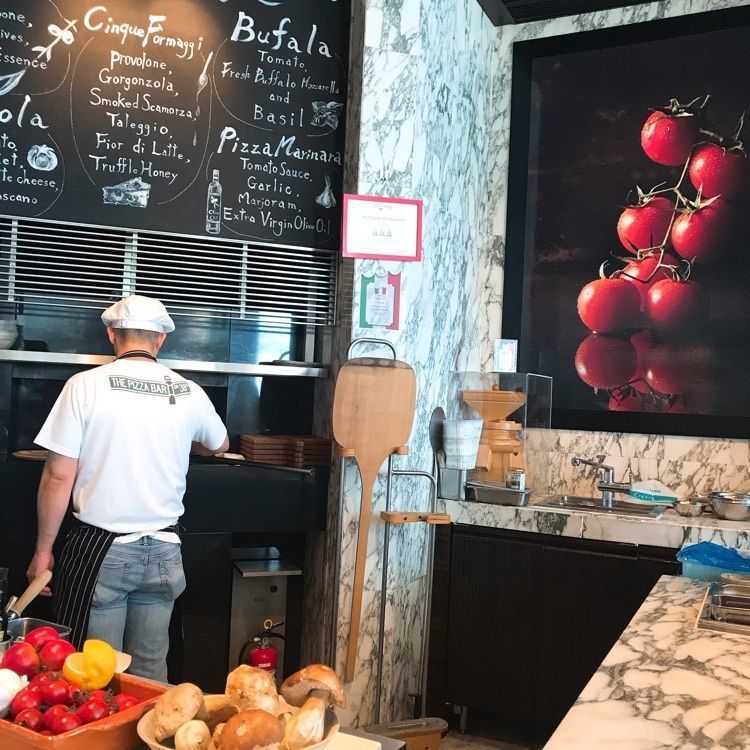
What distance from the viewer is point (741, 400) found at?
395 cm

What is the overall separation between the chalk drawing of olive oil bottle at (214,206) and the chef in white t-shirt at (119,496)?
84cm

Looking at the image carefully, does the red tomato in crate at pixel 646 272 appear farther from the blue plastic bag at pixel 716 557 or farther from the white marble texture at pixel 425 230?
the blue plastic bag at pixel 716 557

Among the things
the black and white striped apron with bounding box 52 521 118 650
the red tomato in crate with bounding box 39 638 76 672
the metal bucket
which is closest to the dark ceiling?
the black and white striped apron with bounding box 52 521 118 650

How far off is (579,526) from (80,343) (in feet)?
7.49

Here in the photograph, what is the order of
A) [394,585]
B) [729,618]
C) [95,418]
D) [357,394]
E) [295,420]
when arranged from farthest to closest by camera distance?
[295,420] → [394,585] → [357,394] → [95,418] → [729,618]

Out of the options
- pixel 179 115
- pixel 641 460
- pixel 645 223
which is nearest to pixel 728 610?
pixel 641 460

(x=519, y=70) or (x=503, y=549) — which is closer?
(x=503, y=549)

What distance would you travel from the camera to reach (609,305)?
13.9 ft

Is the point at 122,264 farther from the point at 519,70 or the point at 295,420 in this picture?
the point at 519,70

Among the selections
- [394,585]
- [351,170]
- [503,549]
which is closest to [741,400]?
[503,549]

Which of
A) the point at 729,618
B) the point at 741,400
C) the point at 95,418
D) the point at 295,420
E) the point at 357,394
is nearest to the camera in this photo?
the point at 729,618

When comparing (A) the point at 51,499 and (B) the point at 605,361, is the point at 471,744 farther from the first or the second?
(A) the point at 51,499

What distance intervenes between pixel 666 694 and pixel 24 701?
1.18m

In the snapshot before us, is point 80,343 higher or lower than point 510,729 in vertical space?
higher
